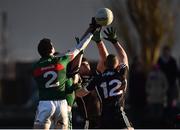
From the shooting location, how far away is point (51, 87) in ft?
51.9

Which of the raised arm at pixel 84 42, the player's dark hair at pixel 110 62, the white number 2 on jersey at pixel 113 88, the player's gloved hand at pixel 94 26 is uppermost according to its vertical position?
the player's gloved hand at pixel 94 26

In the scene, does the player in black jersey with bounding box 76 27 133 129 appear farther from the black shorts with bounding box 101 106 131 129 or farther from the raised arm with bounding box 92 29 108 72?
the raised arm with bounding box 92 29 108 72

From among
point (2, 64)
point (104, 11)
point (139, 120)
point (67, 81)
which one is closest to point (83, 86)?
point (67, 81)

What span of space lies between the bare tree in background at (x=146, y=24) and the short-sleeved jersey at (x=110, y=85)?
49.2 ft

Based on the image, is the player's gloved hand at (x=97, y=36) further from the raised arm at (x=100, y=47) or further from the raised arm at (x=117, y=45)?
the raised arm at (x=117, y=45)

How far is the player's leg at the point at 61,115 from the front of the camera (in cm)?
1580

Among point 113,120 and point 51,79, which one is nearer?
point 113,120

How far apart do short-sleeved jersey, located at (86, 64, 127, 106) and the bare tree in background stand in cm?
1499

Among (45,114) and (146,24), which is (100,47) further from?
(146,24)

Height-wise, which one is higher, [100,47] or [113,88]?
[100,47]

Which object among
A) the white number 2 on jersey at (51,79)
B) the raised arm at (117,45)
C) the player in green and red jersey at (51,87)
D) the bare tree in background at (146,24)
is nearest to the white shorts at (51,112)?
the player in green and red jersey at (51,87)

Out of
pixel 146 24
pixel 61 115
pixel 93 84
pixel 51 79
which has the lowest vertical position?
pixel 146 24

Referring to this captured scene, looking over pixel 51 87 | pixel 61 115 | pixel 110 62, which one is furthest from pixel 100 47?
pixel 61 115

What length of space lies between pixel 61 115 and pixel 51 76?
0.66 meters
